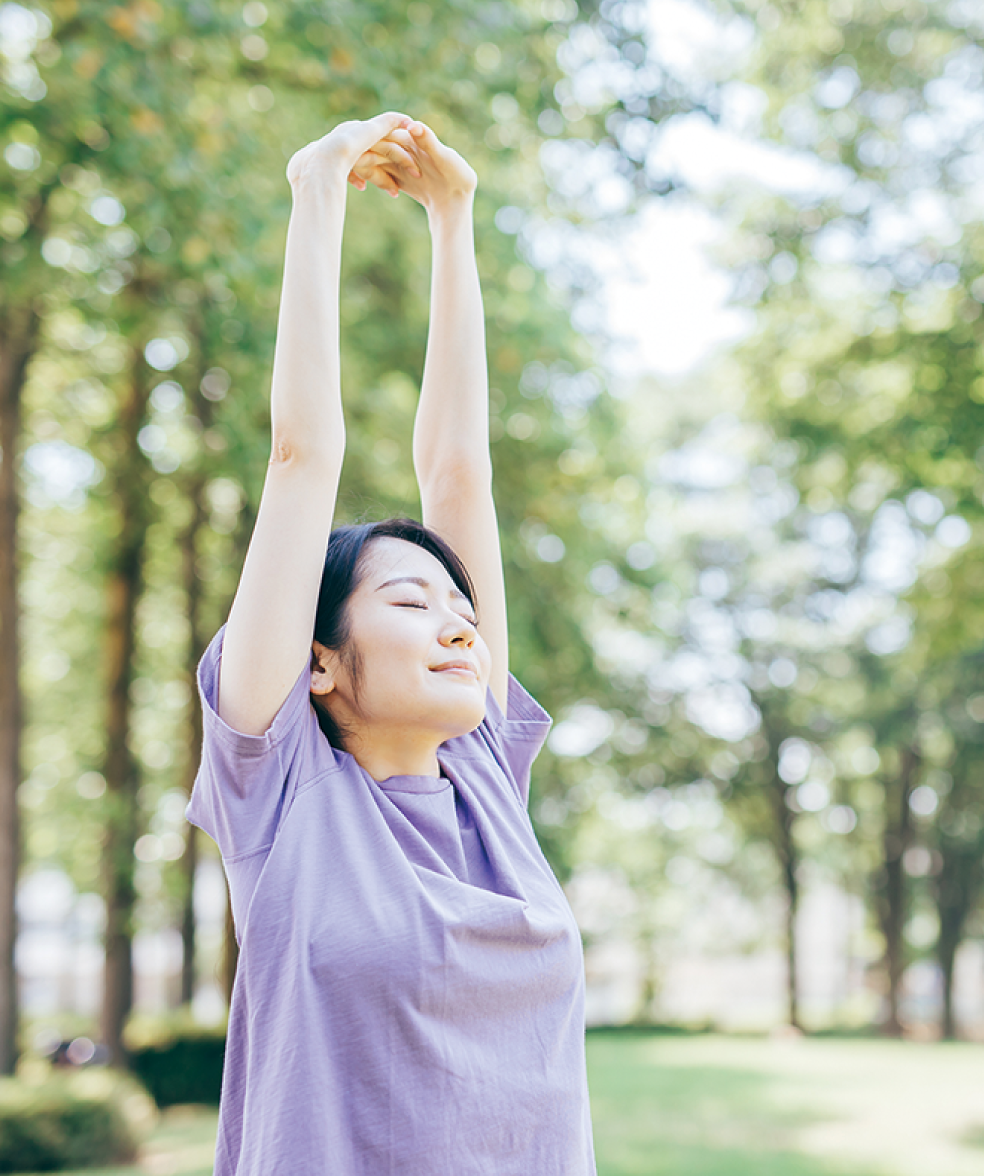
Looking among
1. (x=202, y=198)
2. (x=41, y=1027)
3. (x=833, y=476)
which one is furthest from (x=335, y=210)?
(x=41, y=1027)

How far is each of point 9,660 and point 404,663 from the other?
27.6 ft

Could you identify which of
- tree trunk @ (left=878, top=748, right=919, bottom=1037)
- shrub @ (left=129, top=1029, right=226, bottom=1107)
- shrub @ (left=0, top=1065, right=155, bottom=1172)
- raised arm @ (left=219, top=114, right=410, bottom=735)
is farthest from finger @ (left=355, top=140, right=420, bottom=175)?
tree trunk @ (left=878, top=748, right=919, bottom=1037)

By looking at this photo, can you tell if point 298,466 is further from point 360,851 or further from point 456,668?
point 360,851

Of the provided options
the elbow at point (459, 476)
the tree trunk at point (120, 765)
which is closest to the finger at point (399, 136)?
the elbow at point (459, 476)

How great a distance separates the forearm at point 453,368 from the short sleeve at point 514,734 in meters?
0.35

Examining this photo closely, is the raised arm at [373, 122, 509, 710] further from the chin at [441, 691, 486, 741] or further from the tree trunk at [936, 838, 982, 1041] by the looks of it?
the tree trunk at [936, 838, 982, 1041]

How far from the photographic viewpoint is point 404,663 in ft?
4.74

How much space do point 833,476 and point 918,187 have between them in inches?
84.2

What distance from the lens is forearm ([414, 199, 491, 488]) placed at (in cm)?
184

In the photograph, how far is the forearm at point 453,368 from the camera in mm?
1843

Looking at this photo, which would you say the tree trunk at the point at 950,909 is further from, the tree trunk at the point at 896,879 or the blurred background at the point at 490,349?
the blurred background at the point at 490,349

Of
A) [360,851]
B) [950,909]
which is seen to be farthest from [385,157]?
[950,909]

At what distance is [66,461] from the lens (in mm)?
12102

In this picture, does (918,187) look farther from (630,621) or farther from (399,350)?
(630,621)
